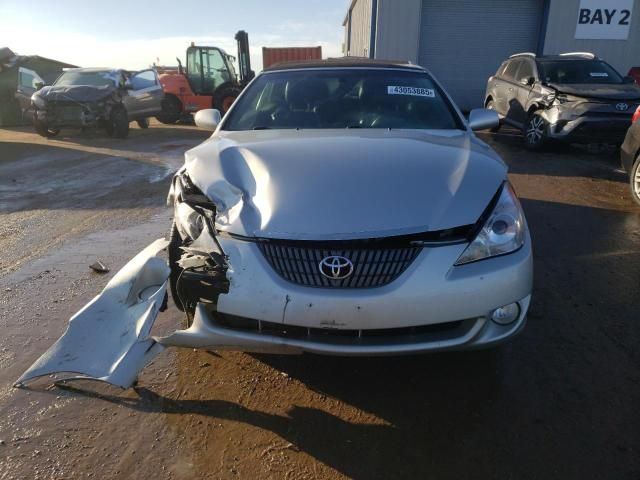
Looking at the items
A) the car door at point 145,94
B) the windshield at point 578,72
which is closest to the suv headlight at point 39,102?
the car door at point 145,94

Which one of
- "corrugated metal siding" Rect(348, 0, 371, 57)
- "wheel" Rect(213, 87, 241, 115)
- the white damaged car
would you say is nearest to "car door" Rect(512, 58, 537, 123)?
the white damaged car

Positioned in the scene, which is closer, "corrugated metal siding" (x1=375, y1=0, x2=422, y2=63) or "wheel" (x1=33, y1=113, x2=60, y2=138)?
"wheel" (x1=33, y1=113, x2=60, y2=138)

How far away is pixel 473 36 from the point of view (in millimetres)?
16359

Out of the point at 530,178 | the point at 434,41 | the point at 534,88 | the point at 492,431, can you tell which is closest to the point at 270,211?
the point at 492,431

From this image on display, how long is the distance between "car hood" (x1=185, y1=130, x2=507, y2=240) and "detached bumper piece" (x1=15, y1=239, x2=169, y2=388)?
1.66ft

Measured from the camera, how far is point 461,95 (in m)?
16.9

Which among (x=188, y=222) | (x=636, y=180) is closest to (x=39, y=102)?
(x=188, y=222)

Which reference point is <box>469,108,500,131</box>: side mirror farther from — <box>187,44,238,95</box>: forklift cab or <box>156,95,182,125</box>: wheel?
<box>156,95,182,125</box>: wheel

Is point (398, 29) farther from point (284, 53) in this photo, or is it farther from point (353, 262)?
point (353, 262)

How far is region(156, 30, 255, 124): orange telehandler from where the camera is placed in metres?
16.0

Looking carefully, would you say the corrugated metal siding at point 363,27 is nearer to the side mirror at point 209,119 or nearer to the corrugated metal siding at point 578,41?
the corrugated metal siding at point 578,41

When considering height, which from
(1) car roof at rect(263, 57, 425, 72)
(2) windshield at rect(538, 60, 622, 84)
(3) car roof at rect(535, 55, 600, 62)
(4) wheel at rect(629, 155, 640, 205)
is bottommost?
(4) wheel at rect(629, 155, 640, 205)

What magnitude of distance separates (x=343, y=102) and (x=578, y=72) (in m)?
7.45

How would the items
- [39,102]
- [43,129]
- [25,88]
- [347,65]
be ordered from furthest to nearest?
[25,88] → [43,129] → [39,102] → [347,65]
